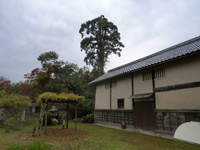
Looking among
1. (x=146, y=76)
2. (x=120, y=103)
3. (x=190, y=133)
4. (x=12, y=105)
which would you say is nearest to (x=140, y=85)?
(x=146, y=76)

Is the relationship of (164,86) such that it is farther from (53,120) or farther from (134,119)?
(53,120)

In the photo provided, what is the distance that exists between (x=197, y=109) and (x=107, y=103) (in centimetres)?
792

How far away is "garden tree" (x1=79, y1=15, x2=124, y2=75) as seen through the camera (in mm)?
24062

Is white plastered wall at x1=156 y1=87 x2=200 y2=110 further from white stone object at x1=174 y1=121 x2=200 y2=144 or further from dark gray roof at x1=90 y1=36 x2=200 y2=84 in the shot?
white stone object at x1=174 y1=121 x2=200 y2=144

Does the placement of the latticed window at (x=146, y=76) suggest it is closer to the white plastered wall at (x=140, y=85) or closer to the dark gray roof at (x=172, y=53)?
the white plastered wall at (x=140, y=85)

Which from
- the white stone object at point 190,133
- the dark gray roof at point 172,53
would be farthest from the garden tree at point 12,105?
the white stone object at point 190,133

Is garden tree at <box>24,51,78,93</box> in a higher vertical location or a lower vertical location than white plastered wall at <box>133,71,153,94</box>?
higher

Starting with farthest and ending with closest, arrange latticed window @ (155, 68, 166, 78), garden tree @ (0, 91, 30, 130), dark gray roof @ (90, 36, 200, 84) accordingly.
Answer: garden tree @ (0, 91, 30, 130), latticed window @ (155, 68, 166, 78), dark gray roof @ (90, 36, 200, 84)

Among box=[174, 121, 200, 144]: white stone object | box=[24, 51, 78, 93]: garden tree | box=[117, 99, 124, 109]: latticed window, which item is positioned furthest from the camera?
box=[24, 51, 78, 93]: garden tree

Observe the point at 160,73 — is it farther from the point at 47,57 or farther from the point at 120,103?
the point at 47,57

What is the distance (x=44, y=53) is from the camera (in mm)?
19391

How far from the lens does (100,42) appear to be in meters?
24.5

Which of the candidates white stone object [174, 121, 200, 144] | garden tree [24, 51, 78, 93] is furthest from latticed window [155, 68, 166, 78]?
garden tree [24, 51, 78, 93]

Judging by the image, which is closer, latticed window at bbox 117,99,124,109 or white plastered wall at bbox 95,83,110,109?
latticed window at bbox 117,99,124,109
